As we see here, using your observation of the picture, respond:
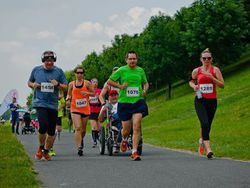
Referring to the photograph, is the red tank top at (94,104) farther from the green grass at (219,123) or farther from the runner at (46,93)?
the runner at (46,93)

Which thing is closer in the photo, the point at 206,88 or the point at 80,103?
the point at 206,88

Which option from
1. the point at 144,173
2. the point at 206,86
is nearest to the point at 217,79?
the point at 206,86

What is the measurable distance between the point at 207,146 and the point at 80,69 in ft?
12.2

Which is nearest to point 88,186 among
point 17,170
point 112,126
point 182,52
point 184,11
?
point 17,170

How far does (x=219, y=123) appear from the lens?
91.9 feet

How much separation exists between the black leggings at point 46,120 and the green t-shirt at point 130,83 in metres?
1.39

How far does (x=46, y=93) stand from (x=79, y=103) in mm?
1921

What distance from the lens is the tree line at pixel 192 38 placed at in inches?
2665

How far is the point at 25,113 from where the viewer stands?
3519 centimetres

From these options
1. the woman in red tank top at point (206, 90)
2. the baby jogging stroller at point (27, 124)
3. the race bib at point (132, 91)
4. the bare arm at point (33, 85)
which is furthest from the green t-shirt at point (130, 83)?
the baby jogging stroller at point (27, 124)

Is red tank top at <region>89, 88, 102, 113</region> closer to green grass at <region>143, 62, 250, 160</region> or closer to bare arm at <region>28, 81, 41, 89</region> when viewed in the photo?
green grass at <region>143, 62, 250, 160</region>

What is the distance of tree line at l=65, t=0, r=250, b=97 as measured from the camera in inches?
2665

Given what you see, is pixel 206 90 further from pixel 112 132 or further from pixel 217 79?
pixel 112 132

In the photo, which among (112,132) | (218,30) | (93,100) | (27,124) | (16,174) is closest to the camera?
(16,174)
